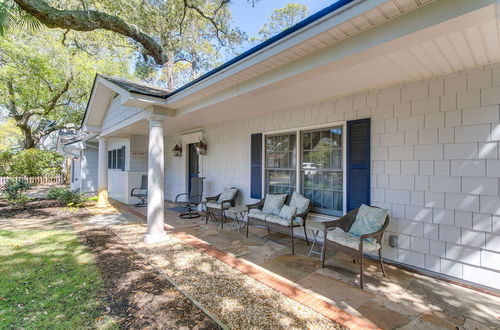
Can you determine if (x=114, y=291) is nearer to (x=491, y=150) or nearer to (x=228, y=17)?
(x=491, y=150)

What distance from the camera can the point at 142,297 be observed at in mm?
2594

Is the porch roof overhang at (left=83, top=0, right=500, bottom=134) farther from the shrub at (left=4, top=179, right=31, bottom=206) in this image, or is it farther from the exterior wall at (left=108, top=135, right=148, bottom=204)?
the shrub at (left=4, top=179, right=31, bottom=206)

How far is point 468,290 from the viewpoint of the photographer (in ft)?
8.96

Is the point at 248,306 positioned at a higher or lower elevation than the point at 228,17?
lower

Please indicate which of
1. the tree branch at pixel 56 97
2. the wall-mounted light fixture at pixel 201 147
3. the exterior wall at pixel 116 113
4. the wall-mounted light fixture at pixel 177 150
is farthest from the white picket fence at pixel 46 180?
the wall-mounted light fixture at pixel 201 147

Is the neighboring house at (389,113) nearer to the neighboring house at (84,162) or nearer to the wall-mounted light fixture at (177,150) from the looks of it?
the wall-mounted light fixture at (177,150)

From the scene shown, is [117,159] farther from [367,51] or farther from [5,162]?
[5,162]

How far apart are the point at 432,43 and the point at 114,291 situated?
4.24 metres

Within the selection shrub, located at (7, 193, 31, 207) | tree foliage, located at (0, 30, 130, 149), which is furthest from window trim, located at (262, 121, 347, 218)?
tree foliage, located at (0, 30, 130, 149)

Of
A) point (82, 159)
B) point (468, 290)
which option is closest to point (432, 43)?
point (468, 290)

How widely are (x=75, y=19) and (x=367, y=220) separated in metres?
8.48

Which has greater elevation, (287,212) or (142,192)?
(287,212)

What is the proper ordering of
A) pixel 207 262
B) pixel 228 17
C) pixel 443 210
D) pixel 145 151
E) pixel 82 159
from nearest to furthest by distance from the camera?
1. pixel 443 210
2. pixel 207 262
3. pixel 145 151
4. pixel 228 17
5. pixel 82 159

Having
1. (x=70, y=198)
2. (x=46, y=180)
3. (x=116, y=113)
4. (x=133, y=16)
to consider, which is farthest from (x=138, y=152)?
(x=46, y=180)
